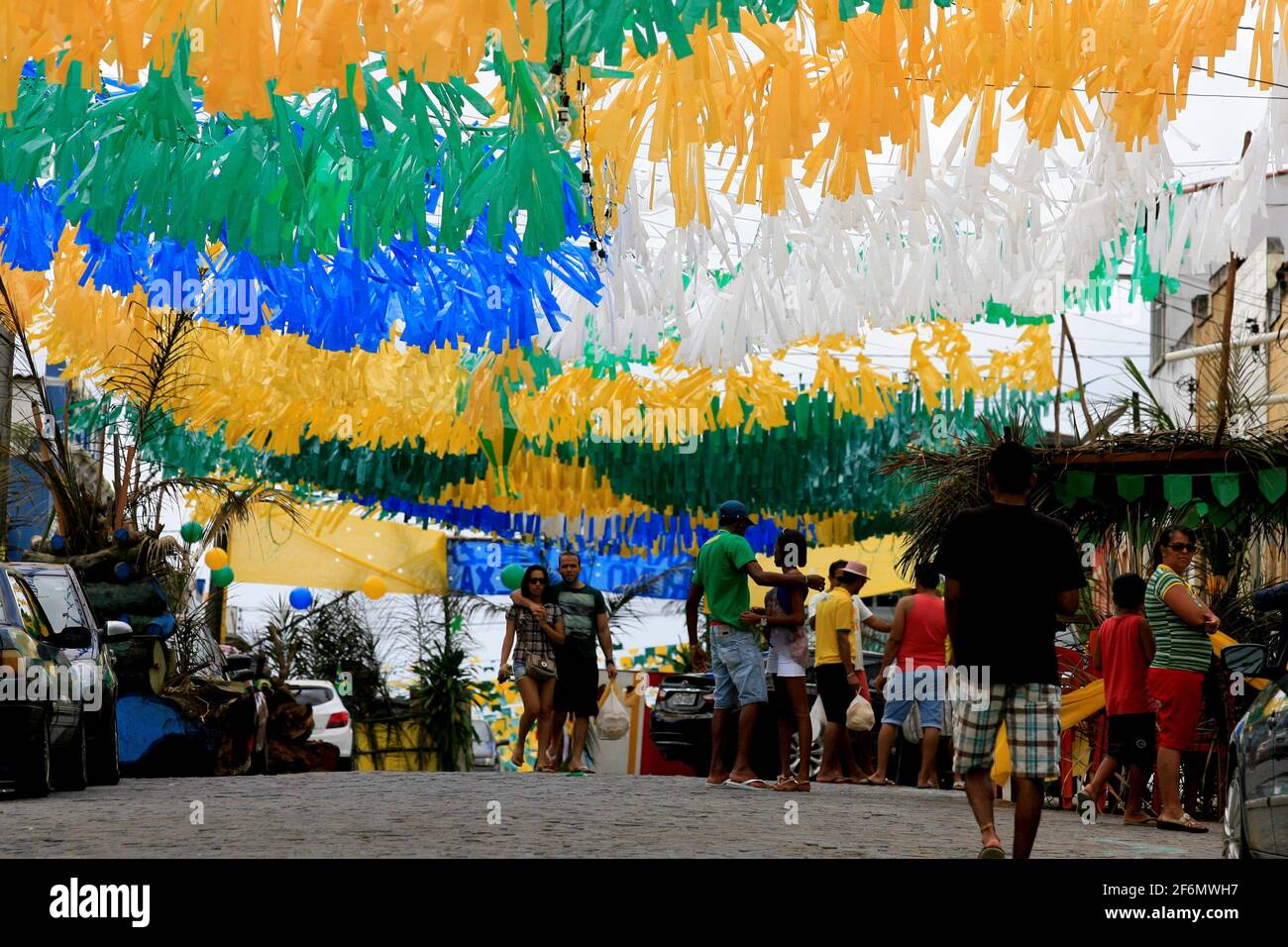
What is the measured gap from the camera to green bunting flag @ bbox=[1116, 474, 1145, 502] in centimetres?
1072

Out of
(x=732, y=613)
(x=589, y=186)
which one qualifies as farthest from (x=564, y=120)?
(x=732, y=613)

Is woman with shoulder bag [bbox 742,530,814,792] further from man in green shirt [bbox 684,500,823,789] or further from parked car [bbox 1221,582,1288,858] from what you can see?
parked car [bbox 1221,582,1288,858]

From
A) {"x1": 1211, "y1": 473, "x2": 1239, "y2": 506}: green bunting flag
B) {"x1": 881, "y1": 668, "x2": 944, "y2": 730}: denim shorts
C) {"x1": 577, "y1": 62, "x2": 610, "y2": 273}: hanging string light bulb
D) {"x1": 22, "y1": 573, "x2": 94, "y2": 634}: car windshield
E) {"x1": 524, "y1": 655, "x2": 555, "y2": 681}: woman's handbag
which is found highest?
{"x1": 577, "y1": 62, "x2": 610, "y2": 273}: hanging string light bulb

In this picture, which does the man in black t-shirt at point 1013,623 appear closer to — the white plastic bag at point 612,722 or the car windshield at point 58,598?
the car windshield at point 58,598

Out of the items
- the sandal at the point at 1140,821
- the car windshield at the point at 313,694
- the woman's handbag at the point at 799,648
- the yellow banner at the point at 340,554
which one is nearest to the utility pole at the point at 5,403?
the woman's handbag at the point at 799,648

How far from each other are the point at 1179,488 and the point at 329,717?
568 inches

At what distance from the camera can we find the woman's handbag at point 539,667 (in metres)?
13.8

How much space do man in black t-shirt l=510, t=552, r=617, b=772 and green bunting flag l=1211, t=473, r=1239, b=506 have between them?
4.89 m

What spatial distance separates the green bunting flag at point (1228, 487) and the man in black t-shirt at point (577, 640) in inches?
192

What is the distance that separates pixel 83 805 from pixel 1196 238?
6572 millimetres

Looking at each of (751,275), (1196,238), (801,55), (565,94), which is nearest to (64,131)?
(565,94)

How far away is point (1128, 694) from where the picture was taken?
10.1 metres

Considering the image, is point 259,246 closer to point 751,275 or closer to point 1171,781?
point 751,275

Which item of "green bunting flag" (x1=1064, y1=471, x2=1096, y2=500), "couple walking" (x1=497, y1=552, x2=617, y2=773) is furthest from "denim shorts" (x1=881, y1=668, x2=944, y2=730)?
"green bunting flag" (x1=1064, y1=471, x2=1096, y2=500)
